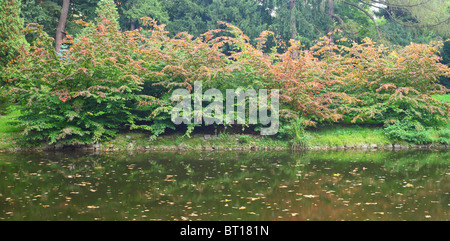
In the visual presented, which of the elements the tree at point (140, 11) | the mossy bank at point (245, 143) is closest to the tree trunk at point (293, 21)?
the tree at point (140, 11)

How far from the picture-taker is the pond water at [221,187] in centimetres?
516

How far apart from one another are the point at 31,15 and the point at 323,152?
49.9 ft

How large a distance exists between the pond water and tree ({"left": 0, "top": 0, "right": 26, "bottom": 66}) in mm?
4891

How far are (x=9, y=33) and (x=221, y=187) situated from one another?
10.7 meters

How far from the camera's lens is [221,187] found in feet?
22.0

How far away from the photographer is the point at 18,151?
1045 centimetres

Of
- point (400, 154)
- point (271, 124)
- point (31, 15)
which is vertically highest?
point (31, 15)

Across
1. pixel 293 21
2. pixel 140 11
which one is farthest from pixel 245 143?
pixel 140 11

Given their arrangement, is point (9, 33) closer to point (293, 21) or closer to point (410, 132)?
point (410, 132)

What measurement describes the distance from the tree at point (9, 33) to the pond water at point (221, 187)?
16.0ft

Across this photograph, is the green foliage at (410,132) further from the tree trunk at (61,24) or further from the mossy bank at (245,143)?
the tree trunk at (61,24)

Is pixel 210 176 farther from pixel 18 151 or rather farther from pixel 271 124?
pixel 18 151
